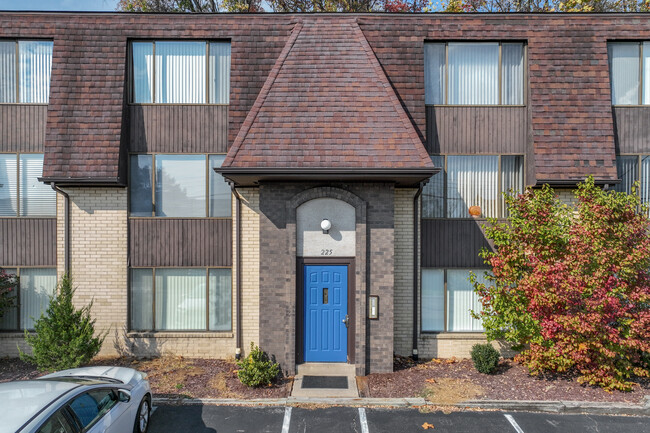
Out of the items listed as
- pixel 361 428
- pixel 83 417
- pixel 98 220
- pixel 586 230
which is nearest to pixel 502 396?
pixel 361 428

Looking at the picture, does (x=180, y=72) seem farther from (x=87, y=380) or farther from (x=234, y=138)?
(x=87, y=380)

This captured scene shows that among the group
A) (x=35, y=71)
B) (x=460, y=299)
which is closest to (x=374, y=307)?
(x=460, y=299)

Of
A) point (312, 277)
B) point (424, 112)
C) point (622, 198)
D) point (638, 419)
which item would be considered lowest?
point (638, 419)

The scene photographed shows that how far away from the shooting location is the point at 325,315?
8.59 meters

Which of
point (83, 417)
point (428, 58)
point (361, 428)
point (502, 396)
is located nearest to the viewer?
point (83, 417)

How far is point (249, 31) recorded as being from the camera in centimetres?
975

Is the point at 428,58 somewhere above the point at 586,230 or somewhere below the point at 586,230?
above

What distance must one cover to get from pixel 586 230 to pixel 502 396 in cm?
351

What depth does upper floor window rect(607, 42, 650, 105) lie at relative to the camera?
32.0 feet

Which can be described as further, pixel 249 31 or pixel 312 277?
pixel 249 31

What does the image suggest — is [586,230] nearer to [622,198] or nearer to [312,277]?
[622,198]

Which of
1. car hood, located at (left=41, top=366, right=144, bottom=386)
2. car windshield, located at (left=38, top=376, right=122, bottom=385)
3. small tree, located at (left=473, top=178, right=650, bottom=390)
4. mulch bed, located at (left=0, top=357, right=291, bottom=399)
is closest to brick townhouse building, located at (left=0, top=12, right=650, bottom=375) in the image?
mulch bed, located at (left=0, top=357, right=291, bottom=399)

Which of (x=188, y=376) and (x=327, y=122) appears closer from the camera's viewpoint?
(x=188, y=376)

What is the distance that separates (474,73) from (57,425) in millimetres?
10376
